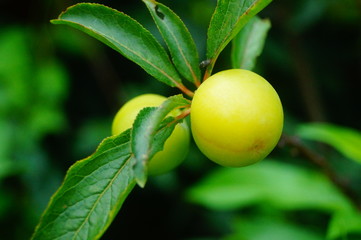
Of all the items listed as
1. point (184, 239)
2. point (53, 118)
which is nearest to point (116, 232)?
point (184, 239)

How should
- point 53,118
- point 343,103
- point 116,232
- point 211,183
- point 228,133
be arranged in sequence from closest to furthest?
point 228,133
point 211,183
point 53,118
point 116,232
point 343,103

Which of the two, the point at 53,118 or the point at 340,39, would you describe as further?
the point at 340,39

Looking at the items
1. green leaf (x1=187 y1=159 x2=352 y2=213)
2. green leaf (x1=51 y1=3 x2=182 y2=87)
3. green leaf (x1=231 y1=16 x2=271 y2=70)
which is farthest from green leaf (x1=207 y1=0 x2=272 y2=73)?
green leaf (x1=187 y1=159 x2=352 y2=213)

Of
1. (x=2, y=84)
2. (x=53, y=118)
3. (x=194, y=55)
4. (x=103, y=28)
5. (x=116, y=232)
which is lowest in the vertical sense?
(x=116, y=232)

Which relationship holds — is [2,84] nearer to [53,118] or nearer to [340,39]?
[53,118]

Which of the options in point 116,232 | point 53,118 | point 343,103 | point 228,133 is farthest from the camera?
point 343,103

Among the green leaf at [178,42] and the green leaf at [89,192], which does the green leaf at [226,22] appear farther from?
the green leaf at [89,192]

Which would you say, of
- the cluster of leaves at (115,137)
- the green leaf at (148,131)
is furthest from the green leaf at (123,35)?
the green leaf at (148,131)

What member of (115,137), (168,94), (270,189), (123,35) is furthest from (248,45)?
(168,94)
